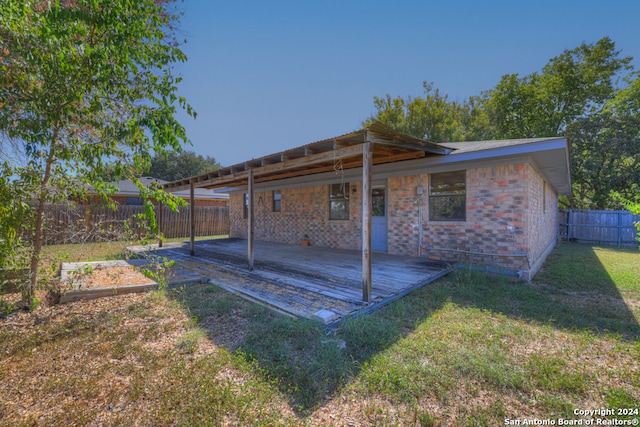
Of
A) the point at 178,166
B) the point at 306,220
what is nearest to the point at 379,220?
the point at 306,220

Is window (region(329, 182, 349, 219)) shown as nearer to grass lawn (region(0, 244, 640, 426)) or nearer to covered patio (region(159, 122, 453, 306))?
covered patio (region(159, 122, 453, 306))

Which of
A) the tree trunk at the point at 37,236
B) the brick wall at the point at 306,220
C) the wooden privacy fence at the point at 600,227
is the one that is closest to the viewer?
the tree trunk at the point at 37,236

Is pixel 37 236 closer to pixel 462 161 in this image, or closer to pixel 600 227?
pixel 462 161

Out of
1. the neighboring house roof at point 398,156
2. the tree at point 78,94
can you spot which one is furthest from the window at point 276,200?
the tree at point 78,94

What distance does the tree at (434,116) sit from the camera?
21000 mm

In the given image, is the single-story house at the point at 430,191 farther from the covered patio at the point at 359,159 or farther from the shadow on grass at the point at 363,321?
the shadow on grass at the point at 363,321

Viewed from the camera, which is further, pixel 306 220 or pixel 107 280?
pixel 306 220

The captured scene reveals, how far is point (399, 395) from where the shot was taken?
90.2 inches

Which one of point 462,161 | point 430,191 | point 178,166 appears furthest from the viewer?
A: point 178,166

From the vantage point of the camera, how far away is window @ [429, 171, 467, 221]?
261 inches

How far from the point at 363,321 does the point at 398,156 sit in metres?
4.15

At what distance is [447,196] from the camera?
6859mm

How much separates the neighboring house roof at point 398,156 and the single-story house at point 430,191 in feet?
0.07

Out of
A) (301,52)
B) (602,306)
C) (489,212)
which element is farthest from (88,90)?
(301,52)
